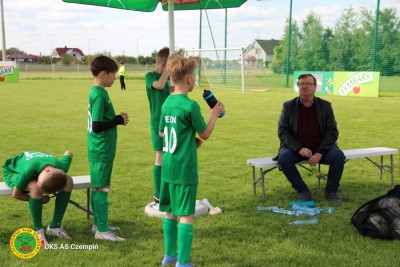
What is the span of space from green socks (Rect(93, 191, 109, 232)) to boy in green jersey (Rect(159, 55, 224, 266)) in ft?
3.28

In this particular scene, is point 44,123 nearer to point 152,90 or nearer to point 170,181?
point 152,90

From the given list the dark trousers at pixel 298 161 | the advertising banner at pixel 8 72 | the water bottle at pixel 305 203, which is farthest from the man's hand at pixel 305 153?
the advertising banner at pixel 8 72

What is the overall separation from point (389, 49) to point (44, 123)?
19.9m

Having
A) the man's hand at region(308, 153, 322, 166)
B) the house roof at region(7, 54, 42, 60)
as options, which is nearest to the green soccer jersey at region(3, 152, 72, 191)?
the man's hand at region(308, 153, 322, 166)

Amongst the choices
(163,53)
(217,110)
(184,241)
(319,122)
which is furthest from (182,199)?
(319,122)

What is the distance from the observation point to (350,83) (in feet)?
76.9

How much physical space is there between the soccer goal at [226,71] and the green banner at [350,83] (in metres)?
5.73

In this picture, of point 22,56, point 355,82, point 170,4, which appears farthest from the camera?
point 22,56

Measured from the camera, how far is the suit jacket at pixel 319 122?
6.11 meters

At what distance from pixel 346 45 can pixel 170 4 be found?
87.3ft

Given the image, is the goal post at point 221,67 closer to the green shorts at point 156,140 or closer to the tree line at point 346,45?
the tree line at point 346,45

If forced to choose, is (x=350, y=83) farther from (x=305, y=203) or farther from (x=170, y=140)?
(x=170, y=140)

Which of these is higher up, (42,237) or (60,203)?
(60,203)

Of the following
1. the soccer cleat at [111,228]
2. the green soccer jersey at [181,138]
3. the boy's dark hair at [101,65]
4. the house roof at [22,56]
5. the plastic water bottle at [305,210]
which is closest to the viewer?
the green soccer jersey at [181,138]
